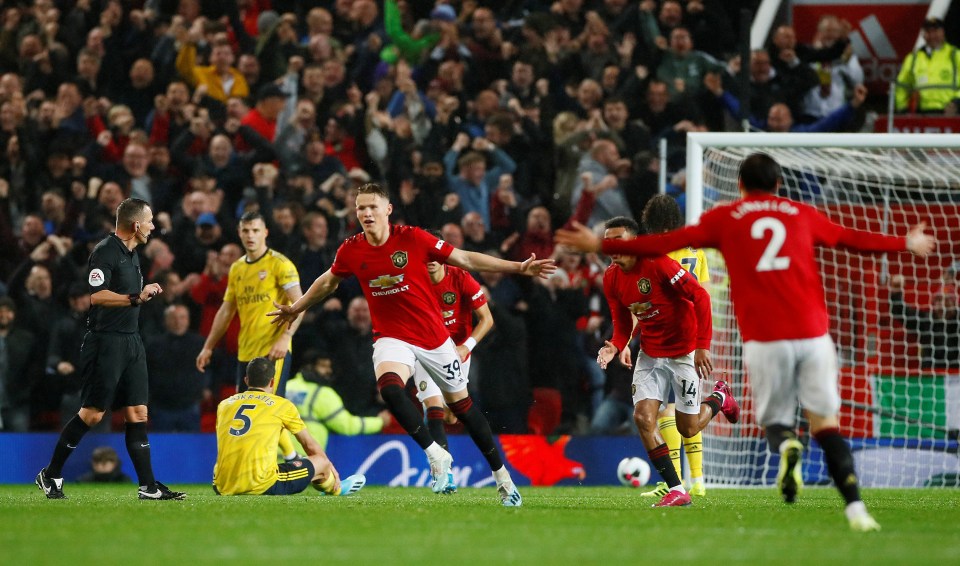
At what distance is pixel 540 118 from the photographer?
648 inches

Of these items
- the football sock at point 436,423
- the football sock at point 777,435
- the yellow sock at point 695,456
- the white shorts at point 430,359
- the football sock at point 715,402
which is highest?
the white shorts at point 430,359

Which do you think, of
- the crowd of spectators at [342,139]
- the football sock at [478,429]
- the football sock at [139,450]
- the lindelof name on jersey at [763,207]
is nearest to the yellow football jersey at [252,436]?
the football sock at [139,450]

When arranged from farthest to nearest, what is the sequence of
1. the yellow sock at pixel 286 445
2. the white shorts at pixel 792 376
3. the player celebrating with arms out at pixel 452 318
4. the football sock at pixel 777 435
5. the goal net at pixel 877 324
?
the goal net at pixel 877 324 < the player celebrating with arms out at pixel 452 318 < the yellow sock at pixel 286 445 < the football sock at pixel 777 435 < the white shorts at pixel 792 376

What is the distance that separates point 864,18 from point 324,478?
1178 centimetres

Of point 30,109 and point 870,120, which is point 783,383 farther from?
point 30,109

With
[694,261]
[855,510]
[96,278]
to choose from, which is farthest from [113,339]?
[855,510]

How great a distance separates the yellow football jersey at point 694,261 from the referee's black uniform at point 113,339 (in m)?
4.46

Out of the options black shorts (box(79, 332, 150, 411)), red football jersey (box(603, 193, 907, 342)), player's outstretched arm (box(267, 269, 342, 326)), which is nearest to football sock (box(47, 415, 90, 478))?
black shorts (box(79, 332, 150, 411))

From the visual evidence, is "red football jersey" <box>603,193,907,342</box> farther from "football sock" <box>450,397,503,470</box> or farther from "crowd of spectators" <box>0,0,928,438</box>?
"crowd of spectators" <box>0,0,928,438</box>

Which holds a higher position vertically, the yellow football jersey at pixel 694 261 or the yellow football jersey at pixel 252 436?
the yellow football jersey at pixel 694 261

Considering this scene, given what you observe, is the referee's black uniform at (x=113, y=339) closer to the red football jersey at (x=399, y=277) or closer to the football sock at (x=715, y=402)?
the red football jersey at (x=399, y=277)

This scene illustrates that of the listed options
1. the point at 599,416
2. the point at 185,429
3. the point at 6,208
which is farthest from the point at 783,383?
the point at 6,208

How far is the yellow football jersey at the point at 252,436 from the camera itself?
410 inches

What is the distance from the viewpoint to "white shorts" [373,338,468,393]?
9406 mm
